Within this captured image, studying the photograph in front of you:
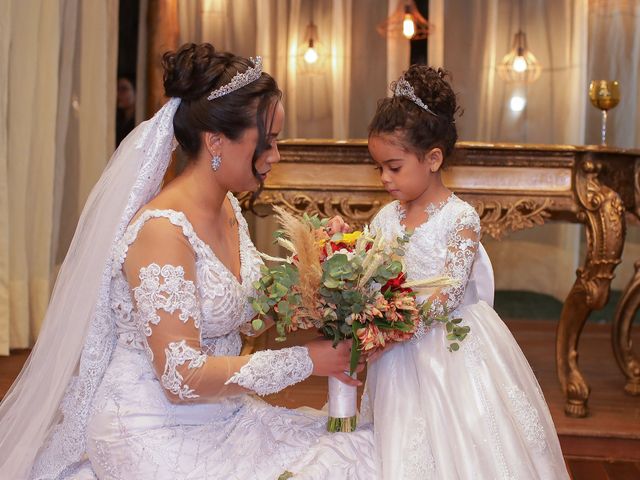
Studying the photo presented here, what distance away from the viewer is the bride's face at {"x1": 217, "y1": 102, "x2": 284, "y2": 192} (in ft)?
7.86

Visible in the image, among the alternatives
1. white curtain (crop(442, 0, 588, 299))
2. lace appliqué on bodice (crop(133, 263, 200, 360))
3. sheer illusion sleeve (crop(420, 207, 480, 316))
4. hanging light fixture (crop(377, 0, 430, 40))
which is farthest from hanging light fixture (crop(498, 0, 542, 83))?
lace appliqué on bodice (crop(133, 263, 200, 360))

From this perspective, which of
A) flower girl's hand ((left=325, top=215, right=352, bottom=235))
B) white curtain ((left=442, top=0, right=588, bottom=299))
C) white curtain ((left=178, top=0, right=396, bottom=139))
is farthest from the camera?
white curtain ((left=178, top=0, right=396, bottom=139))

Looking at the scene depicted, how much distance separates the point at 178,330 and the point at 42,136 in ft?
12.5

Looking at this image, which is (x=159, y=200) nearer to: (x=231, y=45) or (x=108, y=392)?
(x=108, y=392)

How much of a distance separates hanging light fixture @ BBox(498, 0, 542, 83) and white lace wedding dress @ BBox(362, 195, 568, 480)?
5.19 m

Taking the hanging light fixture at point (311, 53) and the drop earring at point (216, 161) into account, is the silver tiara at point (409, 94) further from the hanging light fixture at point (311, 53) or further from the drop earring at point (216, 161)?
the hanging light fixture at point (311, 53)

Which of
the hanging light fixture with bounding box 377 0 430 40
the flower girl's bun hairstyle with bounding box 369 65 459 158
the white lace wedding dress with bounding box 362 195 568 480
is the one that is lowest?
the white lace wedding dress with bounding box 362 195 568 480

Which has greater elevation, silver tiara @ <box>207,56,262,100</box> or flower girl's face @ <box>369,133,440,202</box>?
silver tiara @ <box>207,56,262,100</box>

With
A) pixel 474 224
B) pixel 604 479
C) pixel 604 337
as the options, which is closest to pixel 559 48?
pixel 604 337

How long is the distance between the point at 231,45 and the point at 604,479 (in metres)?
5.32

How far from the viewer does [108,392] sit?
235cm

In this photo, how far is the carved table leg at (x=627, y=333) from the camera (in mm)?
4848

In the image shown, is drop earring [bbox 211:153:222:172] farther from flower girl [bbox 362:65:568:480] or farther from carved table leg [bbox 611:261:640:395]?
carved table leg [bbox 611:261:640:395]

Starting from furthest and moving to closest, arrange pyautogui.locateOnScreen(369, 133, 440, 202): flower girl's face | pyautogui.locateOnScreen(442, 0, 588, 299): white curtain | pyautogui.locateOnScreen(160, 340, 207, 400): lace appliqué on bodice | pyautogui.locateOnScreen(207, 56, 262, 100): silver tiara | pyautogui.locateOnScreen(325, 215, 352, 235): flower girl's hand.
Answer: pyautogui.locateOnScreen(442, 0, 588, 299): white curtain, pyautogui.locateOnScreen(369, 133, 440, 202): flower girl's face, pyautogui.locateOnScreen(325, 215, 352, 235): flower girl's hand, pyautogui.locateOnScreen(207, 56, 262, 100): silver tiara, pyautogui.locateOnScreen(160, 340, 207, 400): lace appliqué on bodice
